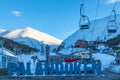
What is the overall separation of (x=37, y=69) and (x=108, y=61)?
→ 29.0m

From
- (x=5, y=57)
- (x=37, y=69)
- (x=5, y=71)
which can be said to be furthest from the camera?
Answer: (x=5, y=57)

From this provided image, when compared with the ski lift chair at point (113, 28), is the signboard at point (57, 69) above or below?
below

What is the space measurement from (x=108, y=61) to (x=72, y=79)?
98.0ft

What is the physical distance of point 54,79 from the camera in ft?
122

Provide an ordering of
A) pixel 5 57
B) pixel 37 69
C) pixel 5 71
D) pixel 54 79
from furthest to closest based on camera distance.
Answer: pixel 5 57
pixel 5 71
pixel 37 69
pixel 54 79

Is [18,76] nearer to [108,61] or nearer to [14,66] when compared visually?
[14,66]

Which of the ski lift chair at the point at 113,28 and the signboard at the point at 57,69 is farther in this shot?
the signboard at the point at 57,69

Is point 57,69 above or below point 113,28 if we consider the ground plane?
below

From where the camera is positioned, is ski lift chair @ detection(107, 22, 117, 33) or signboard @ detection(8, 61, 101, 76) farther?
signboard @ detection(8, 61, 101, 76)

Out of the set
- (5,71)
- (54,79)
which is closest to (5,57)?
(5,71)

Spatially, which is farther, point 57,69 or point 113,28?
point 57,69

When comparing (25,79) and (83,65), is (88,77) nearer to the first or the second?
(83,65)

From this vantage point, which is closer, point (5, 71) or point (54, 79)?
point (54, 79)

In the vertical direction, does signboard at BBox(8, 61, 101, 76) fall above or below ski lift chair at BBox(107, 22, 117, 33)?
below
